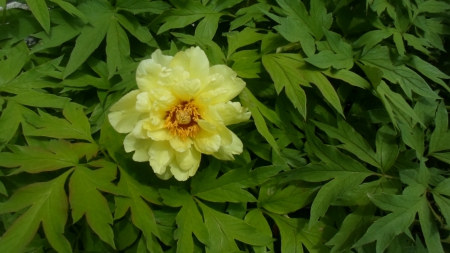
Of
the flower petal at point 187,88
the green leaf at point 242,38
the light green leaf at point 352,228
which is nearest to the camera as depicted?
the flower petal at point 187,88

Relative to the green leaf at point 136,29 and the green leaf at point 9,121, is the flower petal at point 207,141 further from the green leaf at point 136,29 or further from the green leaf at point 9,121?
the green leaf at point 9,121

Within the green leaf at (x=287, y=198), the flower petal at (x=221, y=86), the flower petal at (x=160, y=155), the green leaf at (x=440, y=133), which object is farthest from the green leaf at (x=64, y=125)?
the green leaf at (x=440, y=133)

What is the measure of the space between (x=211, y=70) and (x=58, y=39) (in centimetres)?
46

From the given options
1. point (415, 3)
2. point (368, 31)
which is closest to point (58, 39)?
point (368, 31)

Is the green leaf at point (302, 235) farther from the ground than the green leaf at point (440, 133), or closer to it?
closer to it

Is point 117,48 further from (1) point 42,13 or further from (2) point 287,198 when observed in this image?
(2) point 287,198

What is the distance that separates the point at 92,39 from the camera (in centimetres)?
117

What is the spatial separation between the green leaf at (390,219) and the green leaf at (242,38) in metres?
0.49

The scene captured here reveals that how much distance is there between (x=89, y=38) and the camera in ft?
3.84

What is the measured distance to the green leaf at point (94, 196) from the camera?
38.3 inches

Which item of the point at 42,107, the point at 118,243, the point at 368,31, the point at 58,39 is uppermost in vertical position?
the point at 368,31

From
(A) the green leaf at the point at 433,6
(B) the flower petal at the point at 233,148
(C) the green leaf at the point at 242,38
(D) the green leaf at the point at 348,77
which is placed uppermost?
(A) the green leaf at the point at 433,6

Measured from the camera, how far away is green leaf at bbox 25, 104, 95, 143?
1.06 metres

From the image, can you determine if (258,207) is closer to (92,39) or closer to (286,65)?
(286,65)
